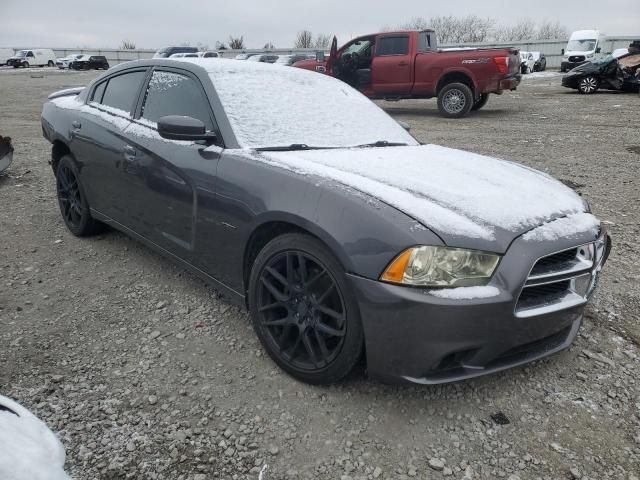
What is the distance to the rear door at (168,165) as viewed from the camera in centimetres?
281

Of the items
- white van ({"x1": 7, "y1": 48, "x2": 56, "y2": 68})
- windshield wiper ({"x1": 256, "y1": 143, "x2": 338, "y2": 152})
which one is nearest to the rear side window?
windshield wiper ({"x1": 256, "y1": 143, "x2": 338, "y2": 152})

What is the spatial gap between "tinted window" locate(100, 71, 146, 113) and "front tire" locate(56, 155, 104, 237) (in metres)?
0.64

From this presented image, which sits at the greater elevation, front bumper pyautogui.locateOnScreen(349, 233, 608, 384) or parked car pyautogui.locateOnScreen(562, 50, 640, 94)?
parked car pyautogui.locateOnScreen(562, 50, 640, 94)

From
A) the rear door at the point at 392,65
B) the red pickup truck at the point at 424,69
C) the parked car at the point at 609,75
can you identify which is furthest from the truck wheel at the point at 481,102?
the parked car at the point at 609,75

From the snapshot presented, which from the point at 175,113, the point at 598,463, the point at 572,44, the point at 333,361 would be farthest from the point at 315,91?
the point at 572,44

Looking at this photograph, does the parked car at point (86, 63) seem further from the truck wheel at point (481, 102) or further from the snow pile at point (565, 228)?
the snow pile at point (565, 228)

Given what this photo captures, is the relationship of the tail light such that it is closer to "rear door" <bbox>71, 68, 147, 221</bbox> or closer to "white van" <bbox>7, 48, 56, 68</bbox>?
"rear door" <bbox>71, 68, 147, 221</bbox>

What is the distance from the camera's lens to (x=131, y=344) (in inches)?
109

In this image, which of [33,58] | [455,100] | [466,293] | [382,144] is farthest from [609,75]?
[33,58]

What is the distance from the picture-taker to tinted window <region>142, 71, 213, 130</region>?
9.72 feet

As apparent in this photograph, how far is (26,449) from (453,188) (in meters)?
1.94

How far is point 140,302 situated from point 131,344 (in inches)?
20.3

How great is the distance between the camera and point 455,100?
36.7 ft

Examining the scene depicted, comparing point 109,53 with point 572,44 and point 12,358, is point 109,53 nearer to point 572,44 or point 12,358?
point 572,44
